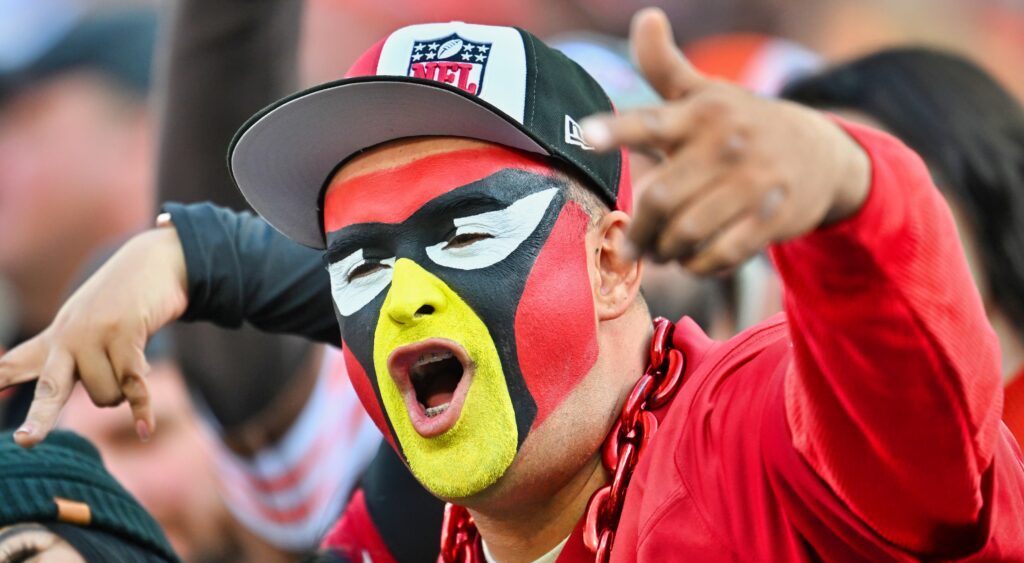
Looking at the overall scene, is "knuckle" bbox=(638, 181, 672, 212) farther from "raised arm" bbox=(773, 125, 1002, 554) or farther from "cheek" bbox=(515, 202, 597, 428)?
"cheek" bbox=(515, 202, 597, 428)

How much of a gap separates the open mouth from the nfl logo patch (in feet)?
1.48

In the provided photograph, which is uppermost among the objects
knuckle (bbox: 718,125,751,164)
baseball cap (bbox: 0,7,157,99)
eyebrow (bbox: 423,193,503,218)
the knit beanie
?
knuckle (bbox: 718,125,751,164)

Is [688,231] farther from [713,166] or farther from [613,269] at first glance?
[613,269]

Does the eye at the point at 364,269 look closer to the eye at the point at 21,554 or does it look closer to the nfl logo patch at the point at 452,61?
the nfl logo patch at the point at 452,61

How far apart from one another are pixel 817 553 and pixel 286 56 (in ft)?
8.96

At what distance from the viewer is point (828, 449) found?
1738 millimetres

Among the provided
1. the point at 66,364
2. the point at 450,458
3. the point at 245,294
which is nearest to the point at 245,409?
the point at 245,294

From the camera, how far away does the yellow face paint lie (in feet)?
7.22

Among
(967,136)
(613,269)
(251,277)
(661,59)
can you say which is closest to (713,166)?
(661,59)

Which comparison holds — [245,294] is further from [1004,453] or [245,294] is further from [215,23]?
[1004,453]

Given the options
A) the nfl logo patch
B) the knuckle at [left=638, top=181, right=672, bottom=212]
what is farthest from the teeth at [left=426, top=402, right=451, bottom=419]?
the knuckle at [left=638, top=181, right=672, bottom=212]

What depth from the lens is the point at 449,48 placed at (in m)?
2.46

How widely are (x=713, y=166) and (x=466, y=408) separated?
87 centimetres

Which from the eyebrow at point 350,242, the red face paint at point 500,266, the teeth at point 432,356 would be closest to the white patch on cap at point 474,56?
the red face paint at point 500,266
